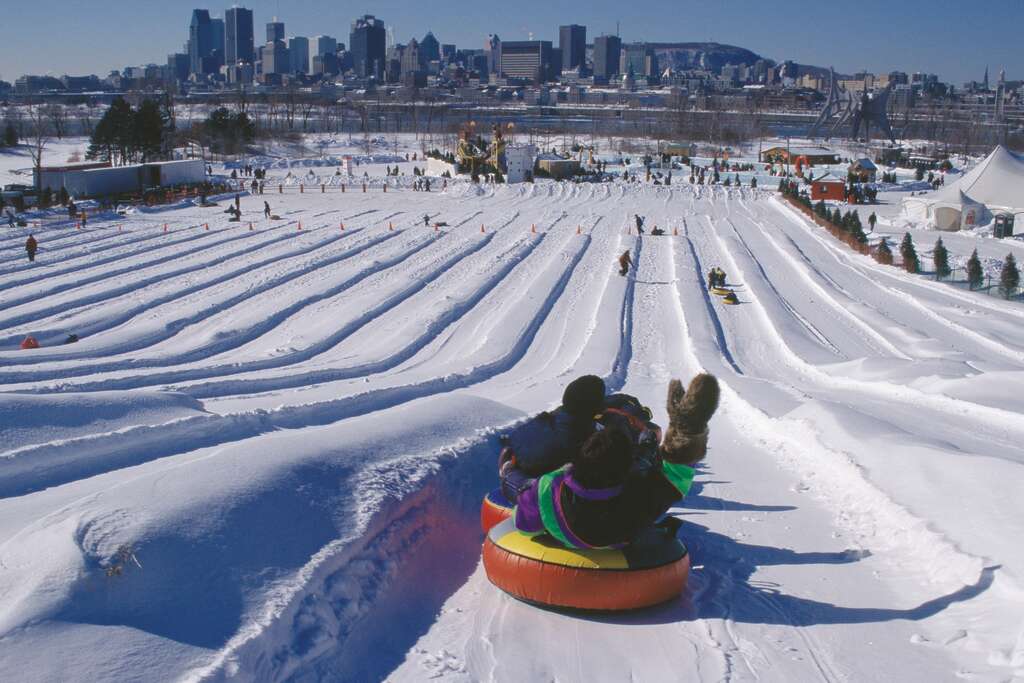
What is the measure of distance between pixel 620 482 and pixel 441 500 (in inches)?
79.2

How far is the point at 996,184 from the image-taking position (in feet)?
134

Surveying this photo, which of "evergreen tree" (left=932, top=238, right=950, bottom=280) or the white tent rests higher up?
the white tent

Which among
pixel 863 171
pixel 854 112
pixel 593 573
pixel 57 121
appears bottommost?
pixel 593 573

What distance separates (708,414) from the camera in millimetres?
4832

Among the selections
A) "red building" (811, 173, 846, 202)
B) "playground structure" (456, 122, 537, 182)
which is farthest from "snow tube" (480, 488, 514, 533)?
"playground structure" (456, 122, 537, 182)

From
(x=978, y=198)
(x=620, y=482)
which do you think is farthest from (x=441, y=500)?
(x=978, y=198)

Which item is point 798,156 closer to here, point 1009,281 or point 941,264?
point 941,264

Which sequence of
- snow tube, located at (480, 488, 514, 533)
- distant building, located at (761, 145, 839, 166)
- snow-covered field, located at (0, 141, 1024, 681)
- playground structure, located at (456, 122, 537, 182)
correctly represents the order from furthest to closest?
distant building, located at (761, 145, 839, 166) < playground structure, located at (456, 122, 537, 182) < snow tube, located at (480, 488, 514, 533) < snow-covered field, located at (0, 141, 1024, 681)

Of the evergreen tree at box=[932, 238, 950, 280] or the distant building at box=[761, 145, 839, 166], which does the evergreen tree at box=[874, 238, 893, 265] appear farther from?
the distant building at box=[761, 145, 839, 166]

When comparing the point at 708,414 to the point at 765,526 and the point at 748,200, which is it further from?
the point at 748,200

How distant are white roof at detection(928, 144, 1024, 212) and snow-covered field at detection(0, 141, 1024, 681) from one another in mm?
22483

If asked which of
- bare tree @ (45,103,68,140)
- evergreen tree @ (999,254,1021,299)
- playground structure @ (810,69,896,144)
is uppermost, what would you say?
playground structure @ (810,69,896,144)

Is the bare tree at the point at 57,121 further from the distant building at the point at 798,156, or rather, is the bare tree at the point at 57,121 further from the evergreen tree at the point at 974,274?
the evergreen tree at the point at 974,274

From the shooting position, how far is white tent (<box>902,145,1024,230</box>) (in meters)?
37.0
